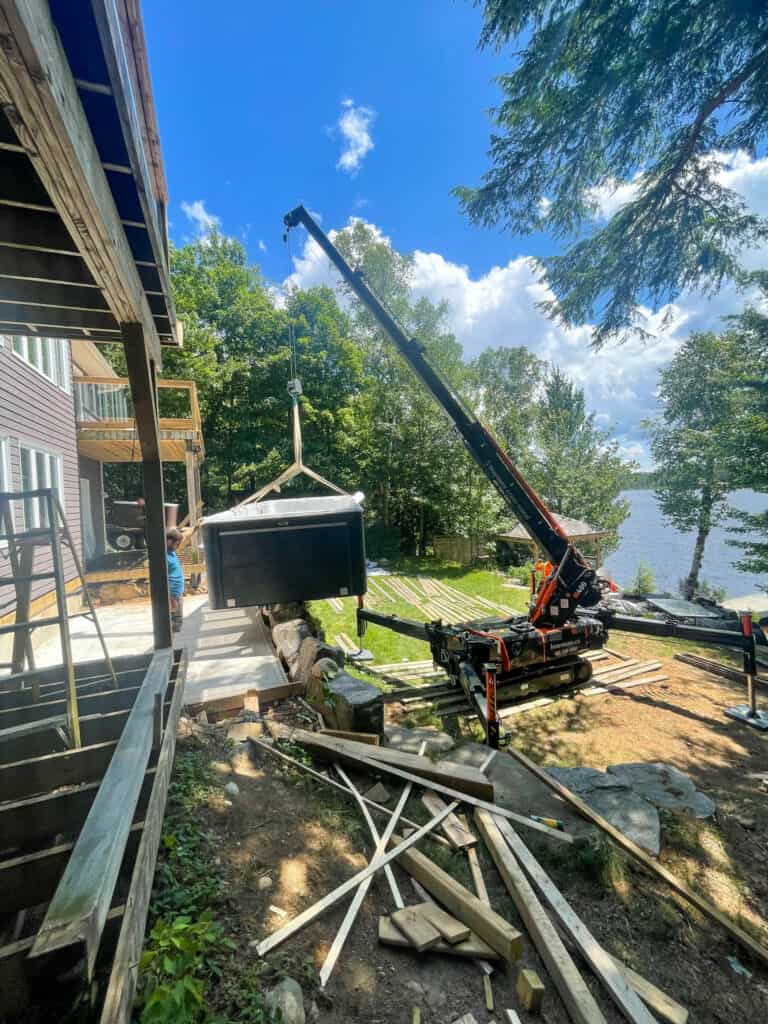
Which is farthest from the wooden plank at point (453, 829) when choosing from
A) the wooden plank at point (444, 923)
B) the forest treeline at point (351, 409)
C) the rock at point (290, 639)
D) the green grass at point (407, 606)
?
the forest treeline at point (351, 409)

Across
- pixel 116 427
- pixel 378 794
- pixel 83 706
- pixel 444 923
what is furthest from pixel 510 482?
pixel 116 427

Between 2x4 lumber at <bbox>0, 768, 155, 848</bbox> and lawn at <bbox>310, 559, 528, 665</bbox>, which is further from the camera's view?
lawn at <bbox>310, 559, 528, 665</bbox>

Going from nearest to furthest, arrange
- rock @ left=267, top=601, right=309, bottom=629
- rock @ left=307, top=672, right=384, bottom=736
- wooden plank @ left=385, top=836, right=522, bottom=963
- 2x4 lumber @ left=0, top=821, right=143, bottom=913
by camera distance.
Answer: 1. 2x4 lumber @ left=0, top=821, right=143, bottom=913
2. wooden plank @ left=385, top=836, right=522, bottom=963
3. rock @ left=307, top=672, right=384, bottom=736
4. rock @ left=267, top=601, right=309, bottom=629

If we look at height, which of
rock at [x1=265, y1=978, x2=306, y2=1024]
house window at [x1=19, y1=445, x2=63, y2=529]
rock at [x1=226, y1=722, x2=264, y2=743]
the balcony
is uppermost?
the balcony

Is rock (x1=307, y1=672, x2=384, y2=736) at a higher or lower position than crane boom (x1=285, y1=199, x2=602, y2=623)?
lower

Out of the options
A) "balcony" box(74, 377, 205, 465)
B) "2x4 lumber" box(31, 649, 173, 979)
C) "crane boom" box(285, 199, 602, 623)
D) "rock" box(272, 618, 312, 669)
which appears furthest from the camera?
"balcony" box(74, 377, 205, 465)

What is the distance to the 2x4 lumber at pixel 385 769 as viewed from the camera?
10.5 feet

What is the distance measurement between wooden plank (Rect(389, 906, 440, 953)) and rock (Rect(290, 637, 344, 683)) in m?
2.89

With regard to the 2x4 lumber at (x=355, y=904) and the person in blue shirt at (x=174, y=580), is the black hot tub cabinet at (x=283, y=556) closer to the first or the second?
the 2x4 lumber at (x=355, y=904)

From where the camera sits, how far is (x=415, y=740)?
453 centimetres

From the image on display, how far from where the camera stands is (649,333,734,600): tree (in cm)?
1770

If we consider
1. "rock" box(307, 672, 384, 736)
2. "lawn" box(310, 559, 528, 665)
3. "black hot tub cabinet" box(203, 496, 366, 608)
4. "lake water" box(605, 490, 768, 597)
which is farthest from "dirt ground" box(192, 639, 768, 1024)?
"lake water" box(605, 490, 768, 597)

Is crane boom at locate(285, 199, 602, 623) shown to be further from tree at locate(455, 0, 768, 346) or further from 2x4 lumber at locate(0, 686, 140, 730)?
2x4 lumber at locate(0, 686, 140, 730)

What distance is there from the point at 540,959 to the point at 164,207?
5.53 m
